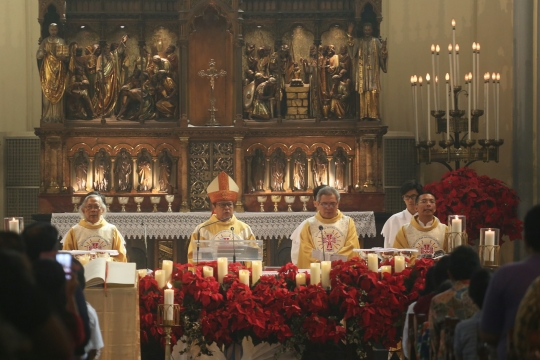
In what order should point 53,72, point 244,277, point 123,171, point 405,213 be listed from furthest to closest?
point 123,171
point 53,72
point 405,213
point 244,277

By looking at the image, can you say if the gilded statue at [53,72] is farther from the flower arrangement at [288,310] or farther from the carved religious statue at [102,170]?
the flower arrangement at [288,310]

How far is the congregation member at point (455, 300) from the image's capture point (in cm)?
537

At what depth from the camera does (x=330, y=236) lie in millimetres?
10008

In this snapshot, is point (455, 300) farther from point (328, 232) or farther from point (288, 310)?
point (328, 232)

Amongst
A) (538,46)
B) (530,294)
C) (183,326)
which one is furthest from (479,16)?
(530,294)

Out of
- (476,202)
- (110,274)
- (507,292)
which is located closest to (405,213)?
(476,202)

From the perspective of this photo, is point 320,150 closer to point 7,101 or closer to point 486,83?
point 486,83

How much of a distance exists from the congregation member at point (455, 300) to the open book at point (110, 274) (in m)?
2.44

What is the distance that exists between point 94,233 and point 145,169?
3640mm

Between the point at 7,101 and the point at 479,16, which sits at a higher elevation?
the point at 479,16

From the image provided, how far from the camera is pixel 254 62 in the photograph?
43.3ft

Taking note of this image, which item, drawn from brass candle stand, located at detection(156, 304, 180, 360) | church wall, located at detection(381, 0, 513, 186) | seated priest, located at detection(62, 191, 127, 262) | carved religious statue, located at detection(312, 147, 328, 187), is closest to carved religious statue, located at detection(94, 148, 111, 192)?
carved religious statue, located at detection(312, 147, 328, 187)

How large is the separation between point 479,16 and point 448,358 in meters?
9.78

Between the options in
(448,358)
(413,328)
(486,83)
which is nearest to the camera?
(448,358)
